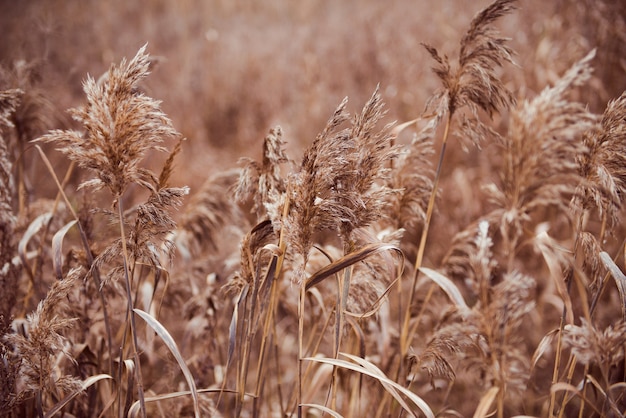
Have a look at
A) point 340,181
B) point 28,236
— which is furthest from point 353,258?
point 28,236

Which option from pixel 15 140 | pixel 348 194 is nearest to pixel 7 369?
pixel 348 194

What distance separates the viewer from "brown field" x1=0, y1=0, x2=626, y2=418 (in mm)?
1298

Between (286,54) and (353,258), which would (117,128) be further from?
(286,54)

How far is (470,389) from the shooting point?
9.18 ft

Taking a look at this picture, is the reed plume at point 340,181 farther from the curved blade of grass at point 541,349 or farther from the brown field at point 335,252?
the curved blade of grass at point 541,349

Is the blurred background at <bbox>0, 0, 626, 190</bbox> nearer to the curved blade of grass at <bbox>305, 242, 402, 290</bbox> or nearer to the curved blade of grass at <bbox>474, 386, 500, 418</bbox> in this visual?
the curved blade of grass at <bbox>305, 242, 402, 290</bbox>

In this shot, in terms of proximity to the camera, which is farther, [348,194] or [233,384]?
[233,384]

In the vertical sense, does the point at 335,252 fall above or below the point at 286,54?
below


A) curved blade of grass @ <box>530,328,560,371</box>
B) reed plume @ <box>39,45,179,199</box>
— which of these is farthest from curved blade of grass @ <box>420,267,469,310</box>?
reed plume @ <box>39,45,179,199</box>

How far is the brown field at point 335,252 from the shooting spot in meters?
1.30

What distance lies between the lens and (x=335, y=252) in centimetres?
196

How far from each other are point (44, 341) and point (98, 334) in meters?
0.86

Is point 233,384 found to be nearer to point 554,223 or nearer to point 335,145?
point 335,145

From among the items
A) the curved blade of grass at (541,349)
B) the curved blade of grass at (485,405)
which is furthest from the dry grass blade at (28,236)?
the curved blade of grass at (541,349)
